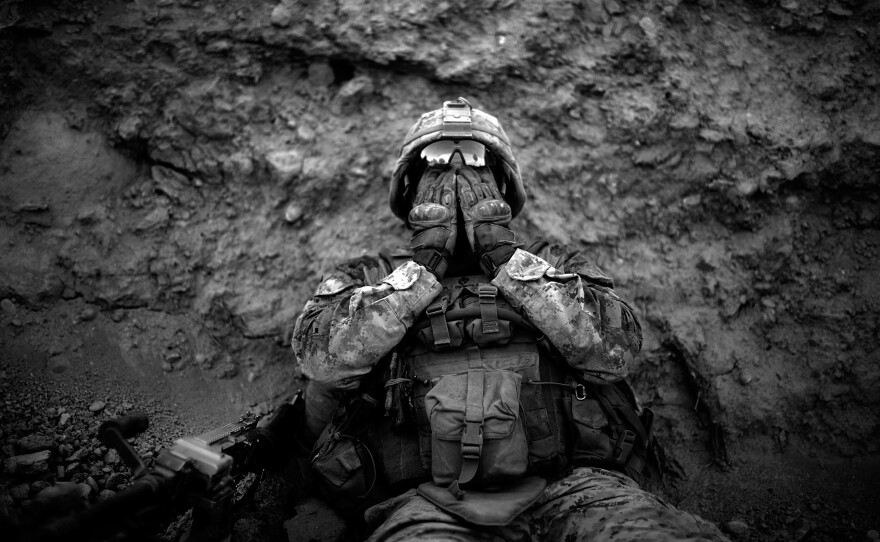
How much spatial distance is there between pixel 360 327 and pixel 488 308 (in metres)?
0.68

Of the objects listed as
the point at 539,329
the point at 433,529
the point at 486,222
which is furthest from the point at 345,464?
the point at 486,222

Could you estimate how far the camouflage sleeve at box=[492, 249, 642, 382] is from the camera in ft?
9.59

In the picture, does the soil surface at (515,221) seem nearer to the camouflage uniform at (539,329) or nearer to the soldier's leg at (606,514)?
the camouflage uniform at (539,329)

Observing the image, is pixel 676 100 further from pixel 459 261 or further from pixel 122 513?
pixel 122 513

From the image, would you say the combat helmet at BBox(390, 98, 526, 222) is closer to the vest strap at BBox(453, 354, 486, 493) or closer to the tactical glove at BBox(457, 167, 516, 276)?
the tactical glove at BBox(457, 167, 516, 276)

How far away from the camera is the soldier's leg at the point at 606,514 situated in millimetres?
2428

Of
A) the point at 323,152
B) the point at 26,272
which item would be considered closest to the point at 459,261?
the point at 323,152

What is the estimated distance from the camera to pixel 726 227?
399 cm

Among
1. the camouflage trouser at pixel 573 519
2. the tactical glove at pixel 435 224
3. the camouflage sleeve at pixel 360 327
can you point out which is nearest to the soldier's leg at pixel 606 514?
the camouflage trouser at pixel 573 519

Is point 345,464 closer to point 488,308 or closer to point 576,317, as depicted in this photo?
point 488,308

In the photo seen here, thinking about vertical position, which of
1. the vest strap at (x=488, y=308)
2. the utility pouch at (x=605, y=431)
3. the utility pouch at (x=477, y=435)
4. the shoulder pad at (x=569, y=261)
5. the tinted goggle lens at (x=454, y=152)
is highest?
the tinted goggle lens at (x=454, y=152)

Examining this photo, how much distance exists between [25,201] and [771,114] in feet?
16.4

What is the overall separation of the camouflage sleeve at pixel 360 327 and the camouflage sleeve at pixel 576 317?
1.48 feet

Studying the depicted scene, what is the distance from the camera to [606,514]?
2568mm
